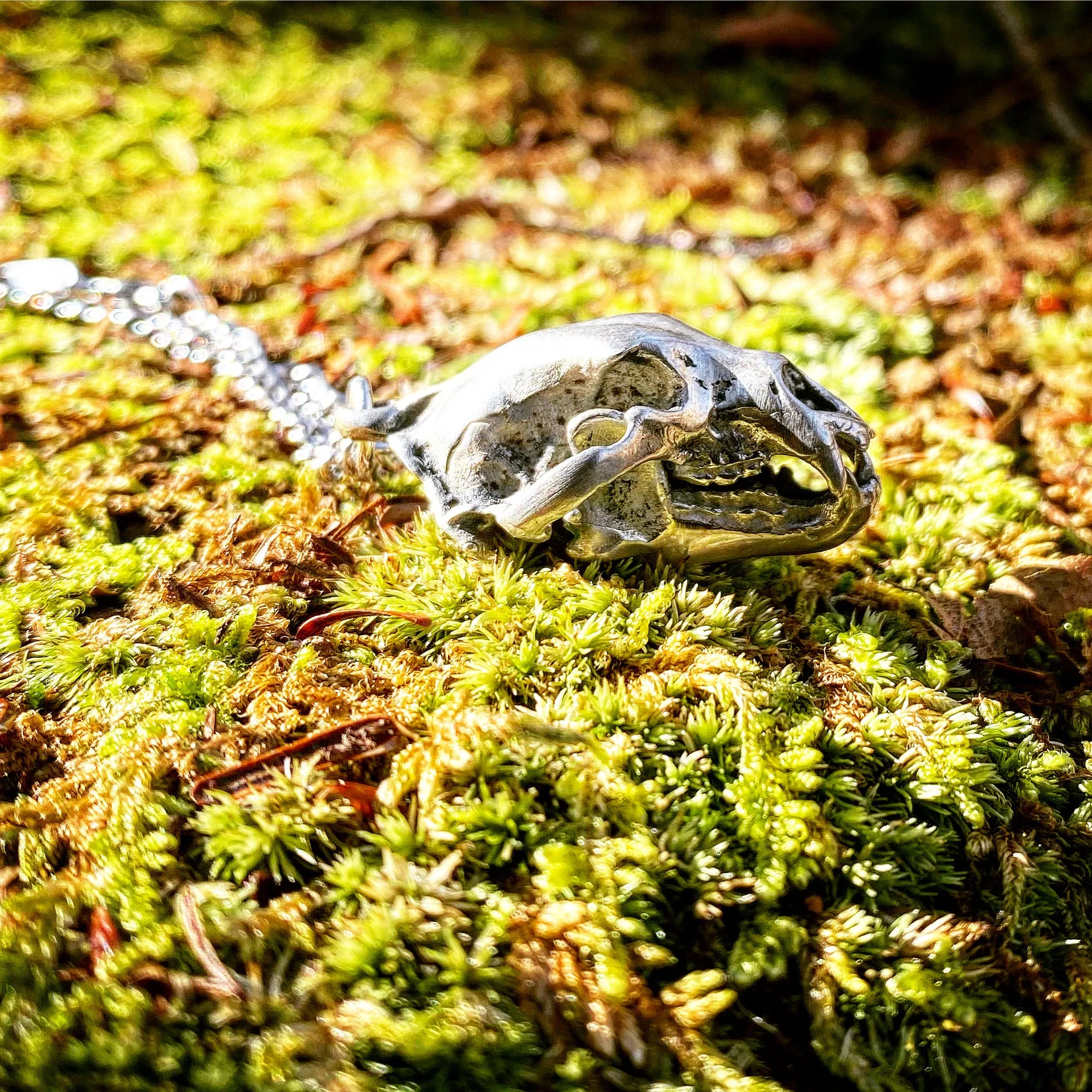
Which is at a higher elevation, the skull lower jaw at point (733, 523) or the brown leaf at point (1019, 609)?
the skull lower jaw at point (733, 523)

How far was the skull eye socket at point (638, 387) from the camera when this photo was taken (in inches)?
85.0

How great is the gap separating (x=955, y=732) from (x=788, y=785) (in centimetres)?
41

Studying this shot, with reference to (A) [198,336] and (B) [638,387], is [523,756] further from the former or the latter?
(A) [198,336]

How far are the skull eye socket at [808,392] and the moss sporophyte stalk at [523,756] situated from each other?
0.40 metres

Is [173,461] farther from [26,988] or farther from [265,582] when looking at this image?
[26,988]

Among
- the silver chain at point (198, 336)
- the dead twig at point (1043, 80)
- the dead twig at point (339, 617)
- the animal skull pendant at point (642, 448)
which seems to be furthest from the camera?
the dead twig at point (1043, 80)

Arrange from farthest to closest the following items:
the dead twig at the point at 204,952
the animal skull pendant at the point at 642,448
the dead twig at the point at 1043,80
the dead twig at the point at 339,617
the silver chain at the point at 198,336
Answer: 1. the dead twig at the point at 1043,80
2. the silver chain at the point at 198,336
3. the dead twig at the point at 339,617
4. the animal skull pendant at the point at 642,448
5. the dead twig at the point at 204,952

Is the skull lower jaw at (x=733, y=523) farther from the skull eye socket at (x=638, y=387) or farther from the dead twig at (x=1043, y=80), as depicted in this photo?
the dead twig at (x=1043, y=80)

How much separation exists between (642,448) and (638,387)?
181mm

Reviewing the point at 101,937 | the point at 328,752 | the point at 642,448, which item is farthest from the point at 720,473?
the point at 101,937

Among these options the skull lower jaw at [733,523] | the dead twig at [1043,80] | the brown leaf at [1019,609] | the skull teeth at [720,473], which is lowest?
the brown leaf at [1019,609]

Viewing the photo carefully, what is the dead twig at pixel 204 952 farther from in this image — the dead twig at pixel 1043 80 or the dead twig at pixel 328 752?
the dead twig at pixel 1043 80

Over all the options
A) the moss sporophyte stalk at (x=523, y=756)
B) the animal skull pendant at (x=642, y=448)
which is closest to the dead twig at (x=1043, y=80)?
the moss sporophyte stalk at (x=523, y=756)

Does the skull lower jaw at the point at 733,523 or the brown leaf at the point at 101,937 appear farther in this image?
the skull lower jaw at the point at 733,523
